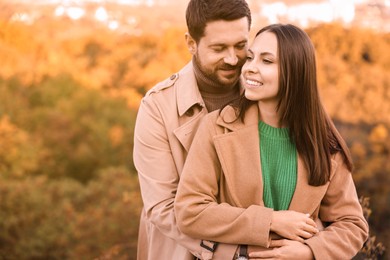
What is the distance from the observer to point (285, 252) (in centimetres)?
217

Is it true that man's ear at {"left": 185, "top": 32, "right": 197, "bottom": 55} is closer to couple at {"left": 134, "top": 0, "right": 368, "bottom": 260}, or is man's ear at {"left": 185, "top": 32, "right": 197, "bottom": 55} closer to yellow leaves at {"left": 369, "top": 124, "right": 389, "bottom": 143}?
couple at {"left": 134, "top": 0, "right": 368, "bottom": 260}

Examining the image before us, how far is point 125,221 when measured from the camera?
19703 mm

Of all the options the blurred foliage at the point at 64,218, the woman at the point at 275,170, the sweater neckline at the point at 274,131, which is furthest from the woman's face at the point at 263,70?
the blurred foliage at the point at 64,218

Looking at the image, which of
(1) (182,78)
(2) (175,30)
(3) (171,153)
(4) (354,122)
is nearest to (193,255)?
(3) (171,153)

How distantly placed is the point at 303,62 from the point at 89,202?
24641mm

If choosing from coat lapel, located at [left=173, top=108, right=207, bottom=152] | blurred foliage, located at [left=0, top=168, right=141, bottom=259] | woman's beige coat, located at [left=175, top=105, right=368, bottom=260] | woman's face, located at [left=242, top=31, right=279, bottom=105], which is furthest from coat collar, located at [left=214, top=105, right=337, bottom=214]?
blurred foliage, located at [left=0, top=168, right=141, bottom=259]

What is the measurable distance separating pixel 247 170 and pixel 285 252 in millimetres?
325

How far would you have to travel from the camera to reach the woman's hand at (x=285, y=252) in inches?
85.5

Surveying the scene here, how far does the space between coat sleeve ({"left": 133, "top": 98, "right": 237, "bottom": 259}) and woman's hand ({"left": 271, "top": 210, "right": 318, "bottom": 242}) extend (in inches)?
17.2

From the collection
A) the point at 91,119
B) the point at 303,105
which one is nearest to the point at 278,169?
the point at 303,105

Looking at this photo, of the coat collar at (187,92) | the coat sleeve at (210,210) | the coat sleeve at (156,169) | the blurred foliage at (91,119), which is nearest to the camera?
the coat sleeve at (210,210)

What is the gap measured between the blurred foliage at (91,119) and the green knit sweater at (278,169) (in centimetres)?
946

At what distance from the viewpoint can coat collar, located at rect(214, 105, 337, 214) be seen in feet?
7.22

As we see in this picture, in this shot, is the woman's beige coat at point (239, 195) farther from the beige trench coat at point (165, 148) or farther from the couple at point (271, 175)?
the beige trench coat at point (165, 148)
